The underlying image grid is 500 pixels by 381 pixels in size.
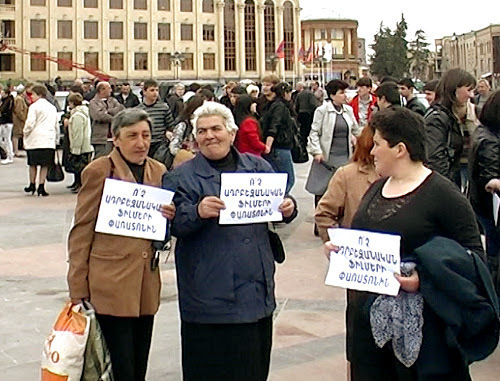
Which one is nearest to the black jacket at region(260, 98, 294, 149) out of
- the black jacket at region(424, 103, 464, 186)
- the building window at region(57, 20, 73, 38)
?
the black jacket at region(424, 103, 464, 186)

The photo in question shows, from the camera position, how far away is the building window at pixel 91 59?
75.4 metres

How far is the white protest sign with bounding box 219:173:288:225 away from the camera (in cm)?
392

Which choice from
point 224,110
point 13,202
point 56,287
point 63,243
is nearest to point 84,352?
point 224,110

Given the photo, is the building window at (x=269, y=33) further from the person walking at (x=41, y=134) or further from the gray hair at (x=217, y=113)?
the gray hair at (x=217, y=113)

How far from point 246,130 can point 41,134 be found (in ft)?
19.0

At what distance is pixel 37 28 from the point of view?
73.7 meters

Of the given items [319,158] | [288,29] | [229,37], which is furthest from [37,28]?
[319,158]

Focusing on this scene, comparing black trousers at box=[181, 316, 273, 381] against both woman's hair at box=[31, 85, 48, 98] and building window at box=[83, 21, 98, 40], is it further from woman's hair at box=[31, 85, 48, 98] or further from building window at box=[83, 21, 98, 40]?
building window at box=[83, 21, 98, 40]

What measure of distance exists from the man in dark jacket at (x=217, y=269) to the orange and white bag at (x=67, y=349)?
0.57m

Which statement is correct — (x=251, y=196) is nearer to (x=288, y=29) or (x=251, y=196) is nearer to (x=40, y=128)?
(x=40, y=128)

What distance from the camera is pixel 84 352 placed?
4.27 m

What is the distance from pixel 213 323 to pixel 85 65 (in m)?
73.7

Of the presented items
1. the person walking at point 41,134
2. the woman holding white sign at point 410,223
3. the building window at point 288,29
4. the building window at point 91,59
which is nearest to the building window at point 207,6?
the building window at point 288,29

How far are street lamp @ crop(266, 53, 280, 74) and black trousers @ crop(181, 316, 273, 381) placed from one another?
72990mm
